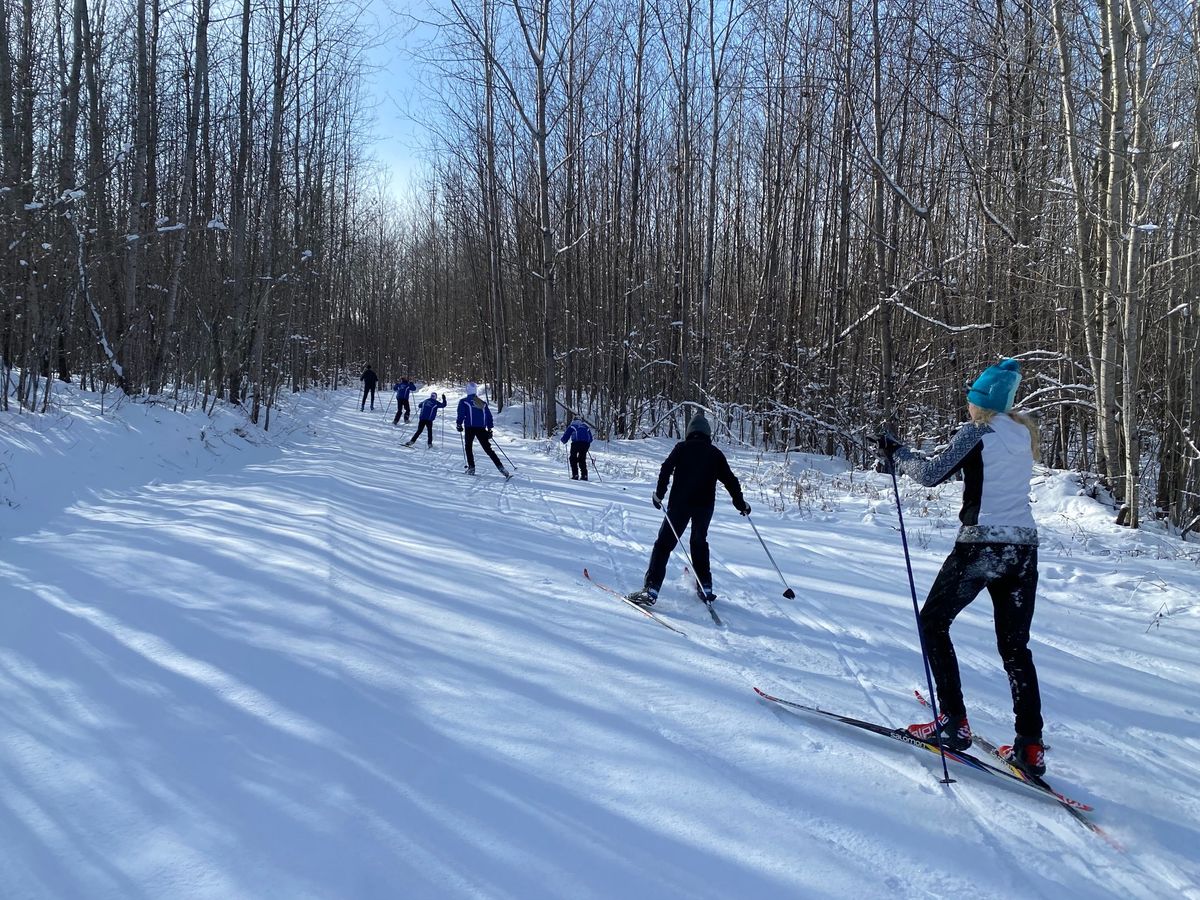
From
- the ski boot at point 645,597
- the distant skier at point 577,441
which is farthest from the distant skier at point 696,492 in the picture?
the distant skier at point 577,441

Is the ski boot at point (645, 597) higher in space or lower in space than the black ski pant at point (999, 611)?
lower

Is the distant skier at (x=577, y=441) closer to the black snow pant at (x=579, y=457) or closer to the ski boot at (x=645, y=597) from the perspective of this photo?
the black snow pant at (x=579, y=457)

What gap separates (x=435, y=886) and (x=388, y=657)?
1.92m

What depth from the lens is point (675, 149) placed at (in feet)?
65.8

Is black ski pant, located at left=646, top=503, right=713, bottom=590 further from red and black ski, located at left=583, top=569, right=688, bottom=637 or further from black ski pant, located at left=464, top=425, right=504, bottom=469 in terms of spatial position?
black ski pant, located at left=464, top=425, right=504, bottom=469

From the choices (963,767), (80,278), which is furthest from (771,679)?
(80,278)

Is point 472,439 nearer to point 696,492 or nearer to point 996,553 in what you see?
point 696,492

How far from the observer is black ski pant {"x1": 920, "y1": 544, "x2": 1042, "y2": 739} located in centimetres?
347

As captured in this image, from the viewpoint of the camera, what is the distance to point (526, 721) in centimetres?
359

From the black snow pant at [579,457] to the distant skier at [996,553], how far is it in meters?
9.34

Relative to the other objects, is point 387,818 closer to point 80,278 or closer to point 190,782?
point 190,782

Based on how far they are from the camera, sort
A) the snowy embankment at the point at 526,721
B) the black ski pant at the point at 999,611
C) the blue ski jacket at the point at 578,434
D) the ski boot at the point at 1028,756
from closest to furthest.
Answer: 1. the snowy embankment at the point at 526,721
2. the ski boot at the point at 1028,756
3. the black ski pant at the point at 999,611
4. the blue ski jacket at the point at 578,434

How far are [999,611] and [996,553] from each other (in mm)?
314

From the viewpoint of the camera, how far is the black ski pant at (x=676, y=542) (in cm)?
591
